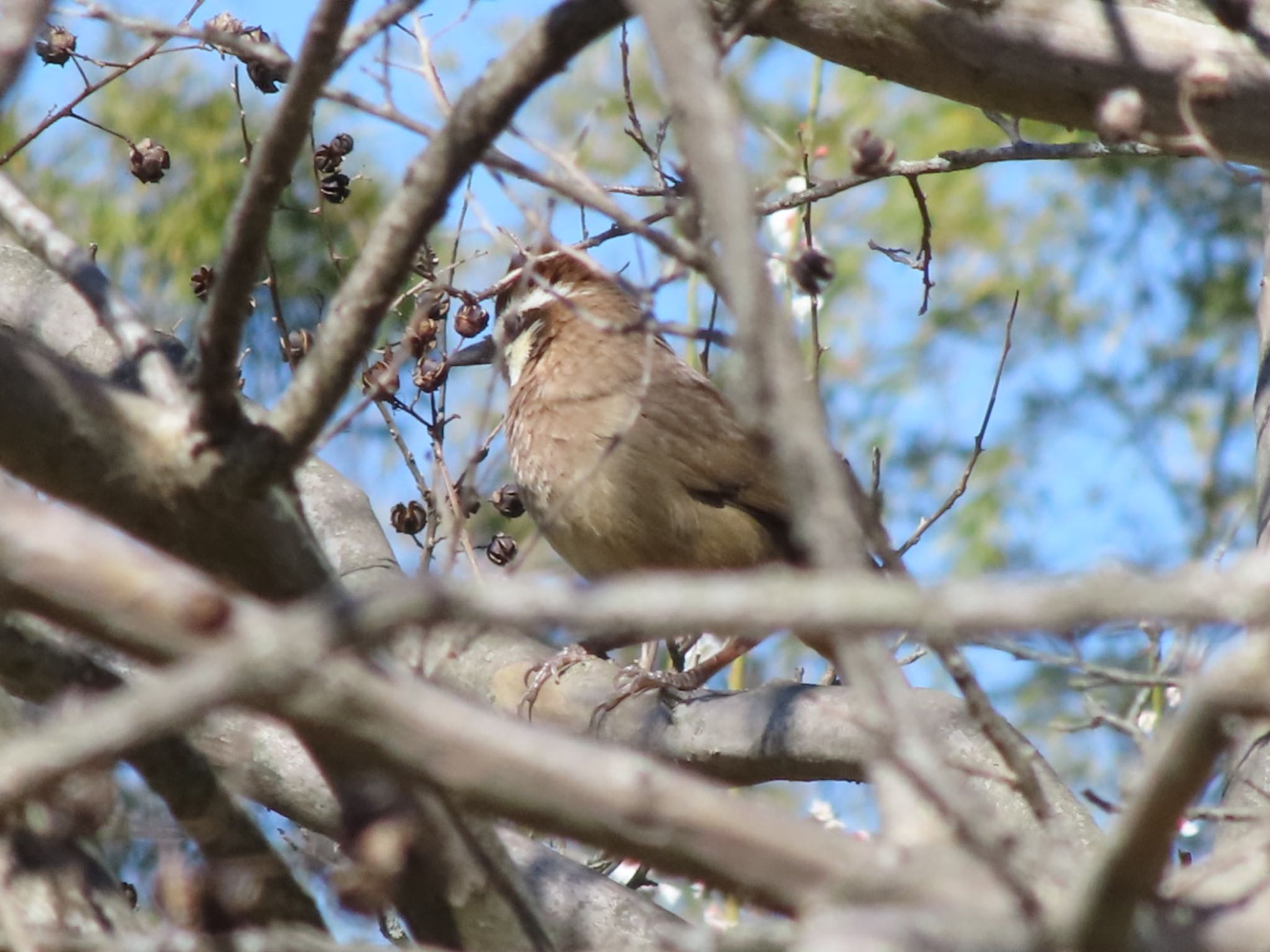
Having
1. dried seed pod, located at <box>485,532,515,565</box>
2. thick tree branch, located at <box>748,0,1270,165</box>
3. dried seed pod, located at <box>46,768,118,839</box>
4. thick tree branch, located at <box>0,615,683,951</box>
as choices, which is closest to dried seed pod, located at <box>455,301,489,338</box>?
dried seed pod, located at <box>485,532,515,565</box>

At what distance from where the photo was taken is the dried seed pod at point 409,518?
173 inches

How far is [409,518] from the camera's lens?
14.5 feet

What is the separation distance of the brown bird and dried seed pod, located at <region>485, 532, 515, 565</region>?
39 cm

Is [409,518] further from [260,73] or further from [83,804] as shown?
[83,804]

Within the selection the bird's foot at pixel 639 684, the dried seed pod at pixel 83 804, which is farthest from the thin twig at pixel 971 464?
the dried seed pod at pixel 83 804

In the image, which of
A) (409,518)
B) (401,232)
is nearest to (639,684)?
(409,518)

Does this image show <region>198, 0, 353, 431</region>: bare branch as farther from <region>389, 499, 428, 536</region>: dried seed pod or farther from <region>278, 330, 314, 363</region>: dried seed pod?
<region>389, 499, 428, 536</region>: dried seed pod

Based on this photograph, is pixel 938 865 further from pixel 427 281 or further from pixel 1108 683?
pixel 427 281

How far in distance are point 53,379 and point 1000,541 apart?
9.00 metres

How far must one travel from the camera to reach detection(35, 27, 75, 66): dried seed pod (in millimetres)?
4270

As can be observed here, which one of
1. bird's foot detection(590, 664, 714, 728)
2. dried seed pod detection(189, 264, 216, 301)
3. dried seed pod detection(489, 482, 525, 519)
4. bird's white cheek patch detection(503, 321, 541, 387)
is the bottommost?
bird's foot detection(590, 664, 714, 728)

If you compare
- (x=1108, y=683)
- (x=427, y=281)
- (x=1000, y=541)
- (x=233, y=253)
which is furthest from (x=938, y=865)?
(x=1000, y=541)

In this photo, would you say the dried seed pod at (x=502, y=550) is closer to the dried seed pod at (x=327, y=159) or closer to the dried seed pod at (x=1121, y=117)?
the dried seed pod at (x=327, y=159)

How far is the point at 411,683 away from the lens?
1.53 meters
